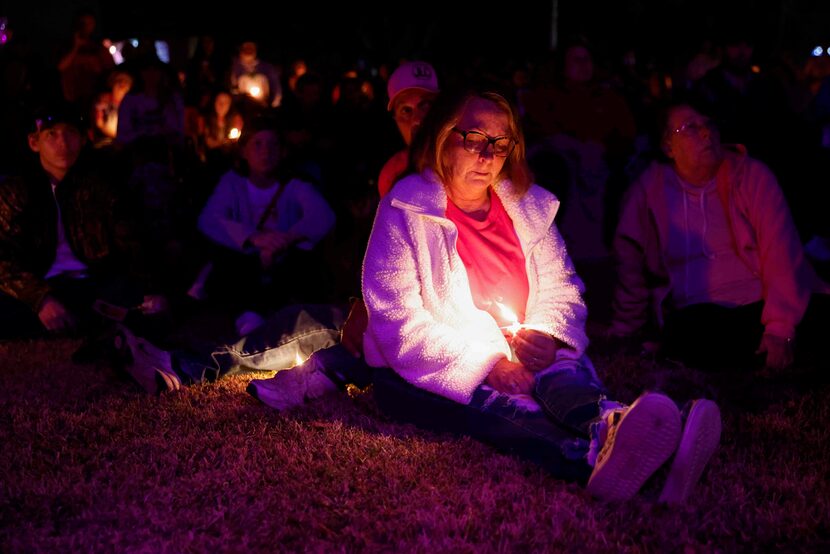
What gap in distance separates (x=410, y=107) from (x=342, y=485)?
219cm

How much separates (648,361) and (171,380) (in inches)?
95.1

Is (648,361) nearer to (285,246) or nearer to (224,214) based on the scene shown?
(285,246)

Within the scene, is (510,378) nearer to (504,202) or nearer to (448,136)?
(504,202)

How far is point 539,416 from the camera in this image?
3014 millimetres

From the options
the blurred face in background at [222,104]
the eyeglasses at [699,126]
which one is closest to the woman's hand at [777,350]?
the eyeglasses at [699,126]

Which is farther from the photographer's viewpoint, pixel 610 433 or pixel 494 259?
pixel 494 259

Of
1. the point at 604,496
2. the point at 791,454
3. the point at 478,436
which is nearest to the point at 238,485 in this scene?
the point at 478,436

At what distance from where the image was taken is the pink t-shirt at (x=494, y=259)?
3.40m

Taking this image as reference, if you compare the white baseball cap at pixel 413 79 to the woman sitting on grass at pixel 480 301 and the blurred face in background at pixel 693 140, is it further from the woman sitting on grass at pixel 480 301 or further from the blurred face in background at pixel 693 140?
the blurred face in background at pixel 693 140

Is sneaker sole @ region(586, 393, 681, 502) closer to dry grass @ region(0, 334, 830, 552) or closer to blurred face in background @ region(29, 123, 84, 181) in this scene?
dry grass @ region(0, 334, 830, 552)

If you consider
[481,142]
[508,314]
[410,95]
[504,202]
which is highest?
[410,95]

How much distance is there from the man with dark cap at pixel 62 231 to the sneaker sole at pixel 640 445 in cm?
305

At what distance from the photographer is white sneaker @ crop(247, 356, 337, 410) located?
368cm

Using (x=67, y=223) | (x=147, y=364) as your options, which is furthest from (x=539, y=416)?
(x=67, y=223)
